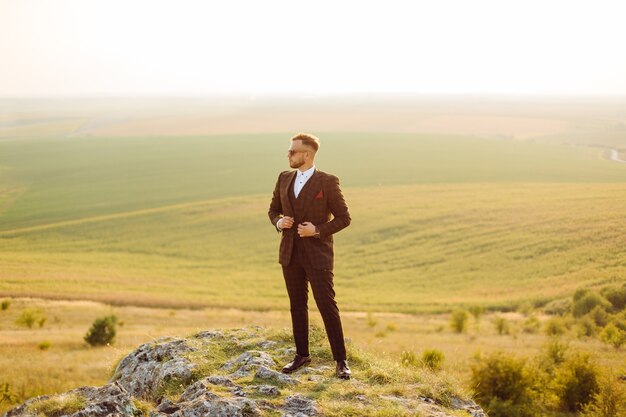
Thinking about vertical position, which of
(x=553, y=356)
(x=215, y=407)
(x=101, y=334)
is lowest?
(x=101, y=334)

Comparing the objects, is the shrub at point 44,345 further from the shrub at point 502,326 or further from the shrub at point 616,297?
the shrub at point 616,297

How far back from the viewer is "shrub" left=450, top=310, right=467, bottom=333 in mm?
26356

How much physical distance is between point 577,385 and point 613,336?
745cm

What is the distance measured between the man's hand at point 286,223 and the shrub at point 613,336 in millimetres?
14391

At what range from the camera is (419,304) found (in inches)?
1375

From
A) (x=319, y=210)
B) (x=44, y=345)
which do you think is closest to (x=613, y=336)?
(x=319, y=210)

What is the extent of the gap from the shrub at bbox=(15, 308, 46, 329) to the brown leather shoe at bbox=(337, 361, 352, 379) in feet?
78.5

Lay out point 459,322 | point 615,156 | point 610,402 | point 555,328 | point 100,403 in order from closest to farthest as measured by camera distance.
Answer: point 100,403
point 610,402
point 555,328
point 615,156
point 459,322

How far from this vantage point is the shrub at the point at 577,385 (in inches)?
417

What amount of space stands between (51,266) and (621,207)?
34737 mm

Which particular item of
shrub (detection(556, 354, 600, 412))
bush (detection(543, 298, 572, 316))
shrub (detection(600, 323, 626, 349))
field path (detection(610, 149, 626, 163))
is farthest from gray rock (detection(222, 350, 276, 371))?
bush (detection(543, 298, 572, 316))

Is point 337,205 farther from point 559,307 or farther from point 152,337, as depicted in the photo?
point 559,307

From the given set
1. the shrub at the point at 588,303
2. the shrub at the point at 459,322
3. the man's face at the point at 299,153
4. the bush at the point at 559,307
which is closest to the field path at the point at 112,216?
the shrub at the point at 459,322

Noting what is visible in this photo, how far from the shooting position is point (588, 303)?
22.7 m
